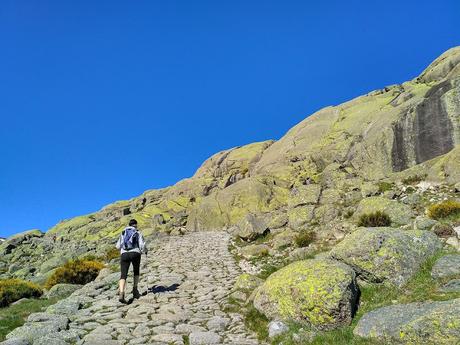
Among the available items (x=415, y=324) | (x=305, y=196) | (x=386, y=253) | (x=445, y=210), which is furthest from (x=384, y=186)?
(x=415, y=324)

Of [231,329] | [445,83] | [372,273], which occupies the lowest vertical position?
[231,329]

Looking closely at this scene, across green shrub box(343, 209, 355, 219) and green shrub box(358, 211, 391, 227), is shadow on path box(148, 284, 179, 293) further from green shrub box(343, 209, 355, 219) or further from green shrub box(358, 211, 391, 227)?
green shrub box(343, 209, 355, 219)

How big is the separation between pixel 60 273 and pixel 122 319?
1098 cm

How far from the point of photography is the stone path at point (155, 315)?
10.3 metres

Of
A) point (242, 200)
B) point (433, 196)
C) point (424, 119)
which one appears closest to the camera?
point (433, 196)

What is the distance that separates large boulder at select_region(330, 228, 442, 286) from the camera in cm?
1096

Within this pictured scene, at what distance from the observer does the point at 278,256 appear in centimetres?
2033

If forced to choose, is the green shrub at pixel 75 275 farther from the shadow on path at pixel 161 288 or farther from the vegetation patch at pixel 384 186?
the vegetation patch at pixel 384 186

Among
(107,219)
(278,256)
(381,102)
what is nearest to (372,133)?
(381,102)

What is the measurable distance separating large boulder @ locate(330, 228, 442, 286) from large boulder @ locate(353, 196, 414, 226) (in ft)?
24.5

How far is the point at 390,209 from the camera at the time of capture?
2047 centimetres

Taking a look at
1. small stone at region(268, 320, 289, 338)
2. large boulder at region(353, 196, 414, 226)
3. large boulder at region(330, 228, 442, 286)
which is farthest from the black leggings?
large boulder at region(353, 196, 414, 226)

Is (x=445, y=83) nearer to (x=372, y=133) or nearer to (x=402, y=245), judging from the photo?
(x=372, y=133)

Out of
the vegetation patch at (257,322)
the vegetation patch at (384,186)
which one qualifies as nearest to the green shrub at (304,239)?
the vegetation patch at (384,186)
